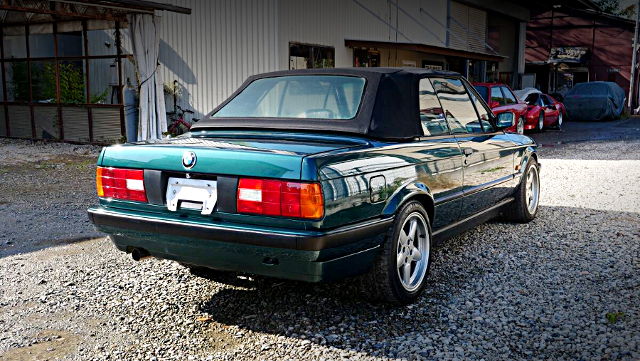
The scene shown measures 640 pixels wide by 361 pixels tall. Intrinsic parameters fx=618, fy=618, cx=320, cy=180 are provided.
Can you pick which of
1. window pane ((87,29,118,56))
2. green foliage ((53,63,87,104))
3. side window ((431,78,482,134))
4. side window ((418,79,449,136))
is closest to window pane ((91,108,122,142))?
green foliage ((53,63,87,104))

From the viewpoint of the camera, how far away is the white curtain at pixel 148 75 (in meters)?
13.0

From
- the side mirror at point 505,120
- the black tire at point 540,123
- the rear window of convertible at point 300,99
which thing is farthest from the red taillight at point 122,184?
the black tire at point 540,123

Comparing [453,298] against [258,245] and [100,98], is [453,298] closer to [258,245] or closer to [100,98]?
[258,245]

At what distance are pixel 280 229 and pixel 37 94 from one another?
1435 cm

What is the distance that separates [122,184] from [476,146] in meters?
2.78

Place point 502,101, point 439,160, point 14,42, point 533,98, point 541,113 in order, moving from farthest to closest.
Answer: point 533,98 < point 541,113 < point 502,101 < point 14,42 < point 439,160

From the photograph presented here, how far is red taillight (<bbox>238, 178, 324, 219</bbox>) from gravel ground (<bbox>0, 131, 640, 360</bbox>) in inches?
29.9

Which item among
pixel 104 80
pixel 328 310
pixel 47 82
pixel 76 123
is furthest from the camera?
pixel 47 82

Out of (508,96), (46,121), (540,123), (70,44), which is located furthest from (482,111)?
(540,123)

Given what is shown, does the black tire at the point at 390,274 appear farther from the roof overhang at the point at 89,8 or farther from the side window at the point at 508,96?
the side window at the point at 508,96

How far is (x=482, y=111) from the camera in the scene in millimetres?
5414

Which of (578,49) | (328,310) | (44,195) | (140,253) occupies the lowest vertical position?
(328,310)

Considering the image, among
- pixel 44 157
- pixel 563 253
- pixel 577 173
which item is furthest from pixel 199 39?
pixel 563 253

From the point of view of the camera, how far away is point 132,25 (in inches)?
508
